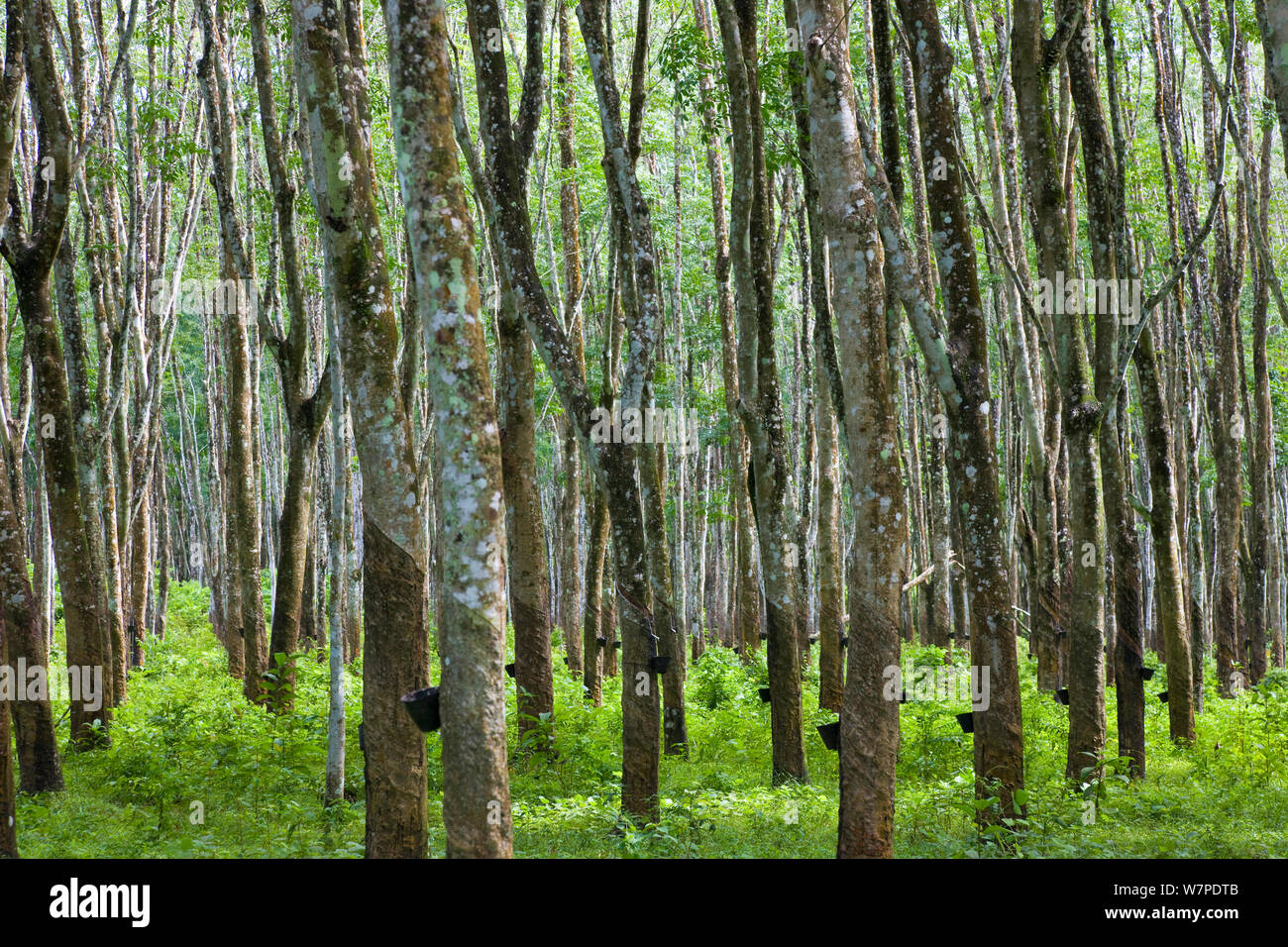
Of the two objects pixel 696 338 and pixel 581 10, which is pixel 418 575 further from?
pixel 696 338

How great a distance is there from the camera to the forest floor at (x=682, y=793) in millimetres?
6250

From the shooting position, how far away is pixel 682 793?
7.82 metres

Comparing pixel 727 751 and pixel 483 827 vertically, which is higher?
pixel 483 827

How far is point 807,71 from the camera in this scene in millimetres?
5098

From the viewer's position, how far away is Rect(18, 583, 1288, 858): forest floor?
6.25m

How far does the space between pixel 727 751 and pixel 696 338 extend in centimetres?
1458

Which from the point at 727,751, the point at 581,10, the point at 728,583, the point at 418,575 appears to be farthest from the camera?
the point at 728,583

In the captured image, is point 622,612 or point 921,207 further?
point 921,207

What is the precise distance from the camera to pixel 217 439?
21250 mm

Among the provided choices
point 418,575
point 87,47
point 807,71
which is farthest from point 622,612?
point 87,47

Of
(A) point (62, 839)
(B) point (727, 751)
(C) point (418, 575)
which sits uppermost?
(C) point (418, 575)
